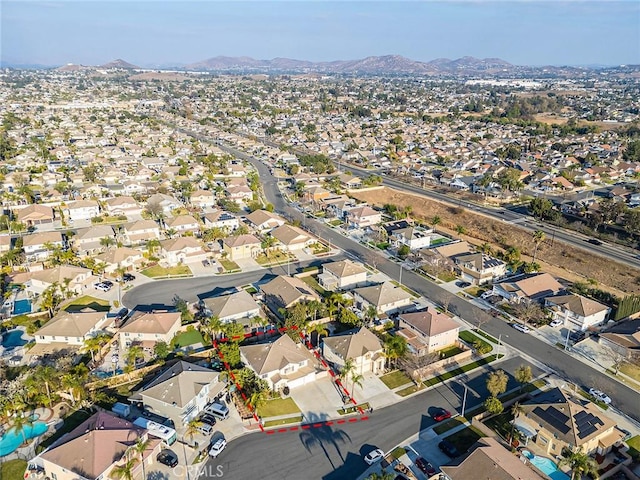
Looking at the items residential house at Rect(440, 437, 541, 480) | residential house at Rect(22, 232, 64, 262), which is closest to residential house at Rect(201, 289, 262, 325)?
residential house at Rect(440, 437, 541, 480)

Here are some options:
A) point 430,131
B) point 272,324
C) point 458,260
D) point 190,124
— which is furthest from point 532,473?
point 190,124

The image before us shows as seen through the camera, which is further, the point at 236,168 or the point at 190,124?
the point at 190,124

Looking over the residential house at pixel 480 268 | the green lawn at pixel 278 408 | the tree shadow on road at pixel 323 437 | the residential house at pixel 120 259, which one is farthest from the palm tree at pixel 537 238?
the residential house at pixel 120 259

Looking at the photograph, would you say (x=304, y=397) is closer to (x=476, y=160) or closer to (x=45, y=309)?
(x=45, y=309)

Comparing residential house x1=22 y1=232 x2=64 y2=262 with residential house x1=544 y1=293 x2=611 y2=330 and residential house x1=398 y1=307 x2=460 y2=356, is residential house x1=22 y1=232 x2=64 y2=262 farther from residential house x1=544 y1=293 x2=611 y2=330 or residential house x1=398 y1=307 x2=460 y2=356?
residential house x1=544 y1=293 x2=611 y2=330

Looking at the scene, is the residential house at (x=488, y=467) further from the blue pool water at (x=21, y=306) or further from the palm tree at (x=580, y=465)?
the blue pool water at (x=21, y=306)
